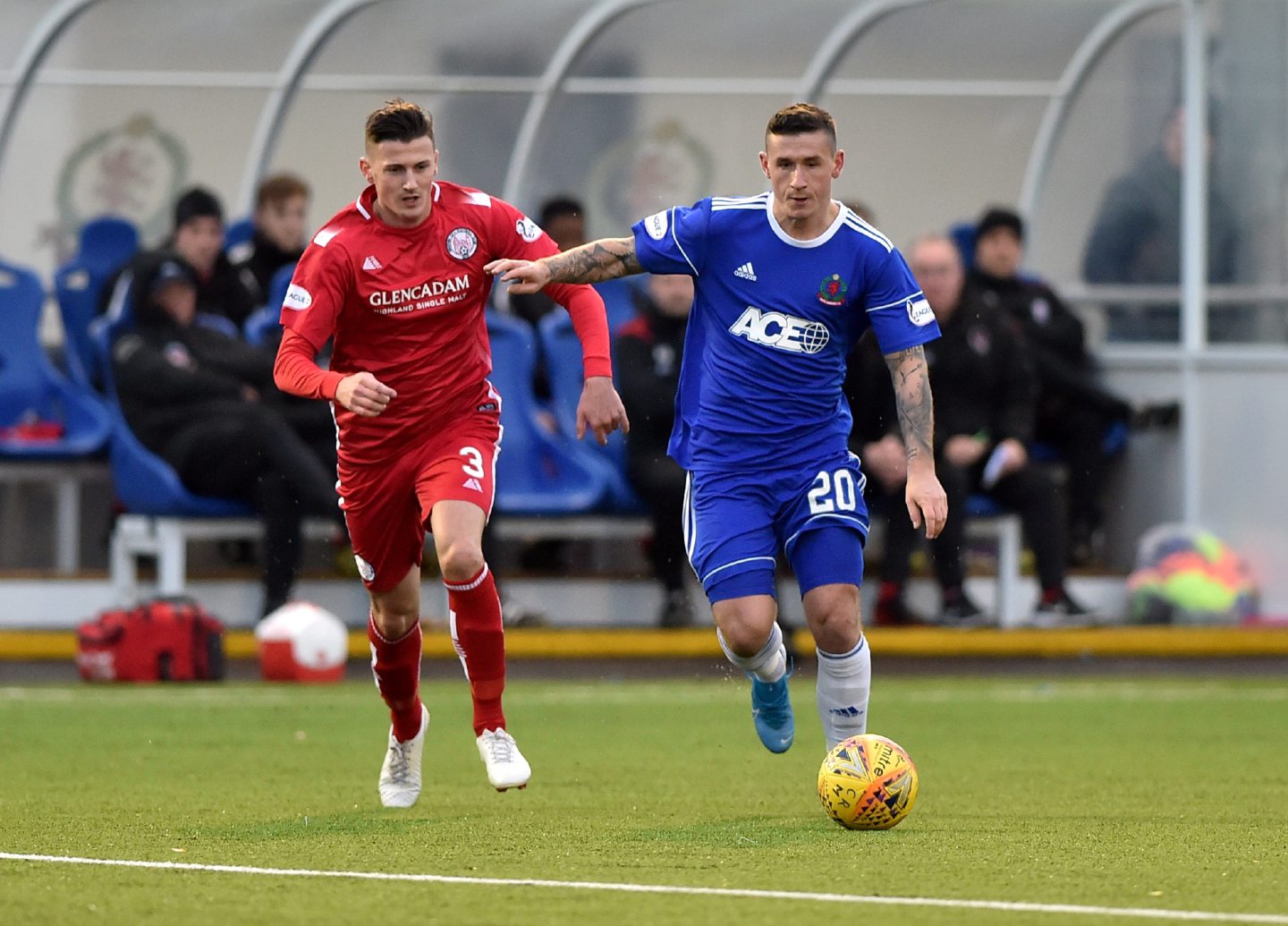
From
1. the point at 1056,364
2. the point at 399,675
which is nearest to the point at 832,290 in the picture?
the point at 399,675

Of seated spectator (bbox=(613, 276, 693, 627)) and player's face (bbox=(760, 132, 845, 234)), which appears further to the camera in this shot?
seated spectator (bbox=(613, 276, 693, 627))

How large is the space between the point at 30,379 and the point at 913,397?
801 centimetres

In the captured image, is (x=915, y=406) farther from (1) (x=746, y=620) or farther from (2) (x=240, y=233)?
(2) (x=240, y=233)

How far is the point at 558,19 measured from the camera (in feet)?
51.8

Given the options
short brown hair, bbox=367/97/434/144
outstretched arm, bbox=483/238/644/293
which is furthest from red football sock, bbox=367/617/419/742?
short brown hair, bbox=367/97/434/144

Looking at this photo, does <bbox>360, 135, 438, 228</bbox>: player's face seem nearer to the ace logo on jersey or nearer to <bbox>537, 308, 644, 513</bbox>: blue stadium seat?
the ace logo on jersey

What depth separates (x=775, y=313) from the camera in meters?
7.09

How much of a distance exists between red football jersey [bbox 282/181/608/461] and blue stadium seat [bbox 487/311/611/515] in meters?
5.94

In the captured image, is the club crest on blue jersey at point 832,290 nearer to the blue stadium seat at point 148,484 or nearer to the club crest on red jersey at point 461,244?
the club crest on red jersey at point 461,244

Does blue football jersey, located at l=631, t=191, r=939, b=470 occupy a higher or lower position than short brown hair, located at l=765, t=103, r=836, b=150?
lower

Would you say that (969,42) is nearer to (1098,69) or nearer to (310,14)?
(1098,69)

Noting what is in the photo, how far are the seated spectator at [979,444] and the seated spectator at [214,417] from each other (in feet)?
10.00

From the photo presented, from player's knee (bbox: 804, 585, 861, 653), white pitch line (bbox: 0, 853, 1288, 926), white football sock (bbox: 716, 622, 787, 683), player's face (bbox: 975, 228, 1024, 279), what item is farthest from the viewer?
player's face (bbox: 975, 228, 1024, 279)

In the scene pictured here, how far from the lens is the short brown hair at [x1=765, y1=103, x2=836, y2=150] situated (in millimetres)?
6848
